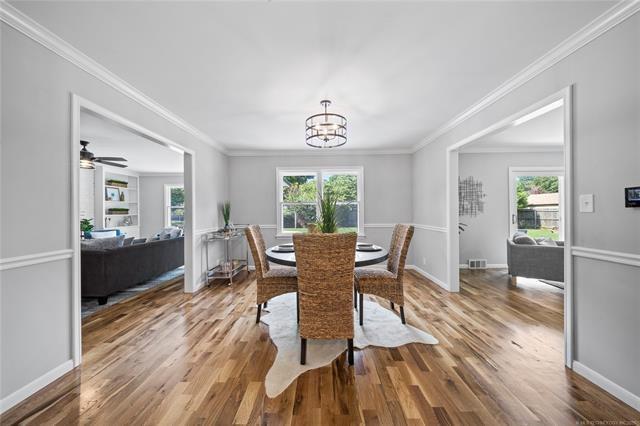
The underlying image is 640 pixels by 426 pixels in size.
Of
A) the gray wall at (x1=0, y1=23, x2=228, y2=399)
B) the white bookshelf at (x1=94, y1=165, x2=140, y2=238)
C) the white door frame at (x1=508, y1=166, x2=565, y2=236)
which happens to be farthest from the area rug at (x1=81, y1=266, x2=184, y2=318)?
the white door frame at (x1=508, y1=166, x2=565, y2=236)

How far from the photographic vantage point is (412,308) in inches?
131

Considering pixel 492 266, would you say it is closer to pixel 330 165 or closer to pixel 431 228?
pixel 431 228

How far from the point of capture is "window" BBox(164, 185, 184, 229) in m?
8.37

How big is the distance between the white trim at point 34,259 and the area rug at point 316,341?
1.73 metres

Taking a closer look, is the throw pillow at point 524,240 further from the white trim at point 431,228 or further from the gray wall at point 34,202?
the gray wall at point 34,202

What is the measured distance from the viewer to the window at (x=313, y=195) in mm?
5641

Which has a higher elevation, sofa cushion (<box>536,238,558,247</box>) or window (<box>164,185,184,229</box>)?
window (<box>164,185,184,229</box>)

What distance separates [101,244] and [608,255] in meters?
5.18

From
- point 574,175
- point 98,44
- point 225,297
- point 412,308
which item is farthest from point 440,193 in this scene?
point 98,44

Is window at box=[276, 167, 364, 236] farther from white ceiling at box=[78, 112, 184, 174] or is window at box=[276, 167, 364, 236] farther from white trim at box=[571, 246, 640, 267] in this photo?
white trim at box=[571, 246, 640, 267]

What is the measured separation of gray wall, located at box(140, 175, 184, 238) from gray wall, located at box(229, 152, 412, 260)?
3789 millimetres

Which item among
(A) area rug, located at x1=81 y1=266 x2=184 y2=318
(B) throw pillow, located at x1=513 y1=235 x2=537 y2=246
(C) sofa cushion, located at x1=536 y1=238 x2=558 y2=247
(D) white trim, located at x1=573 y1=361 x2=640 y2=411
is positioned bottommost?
(A) area rug, located at x1=81 y1=266 x2=184 y2=318

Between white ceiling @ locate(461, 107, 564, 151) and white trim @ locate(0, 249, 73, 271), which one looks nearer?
white trim @ locate(0, 249, 73, 271)

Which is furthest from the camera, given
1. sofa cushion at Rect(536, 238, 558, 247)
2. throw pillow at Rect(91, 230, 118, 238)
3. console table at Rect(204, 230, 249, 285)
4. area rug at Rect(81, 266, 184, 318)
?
throw pillow at Rect(91, 230, 118, 238)
